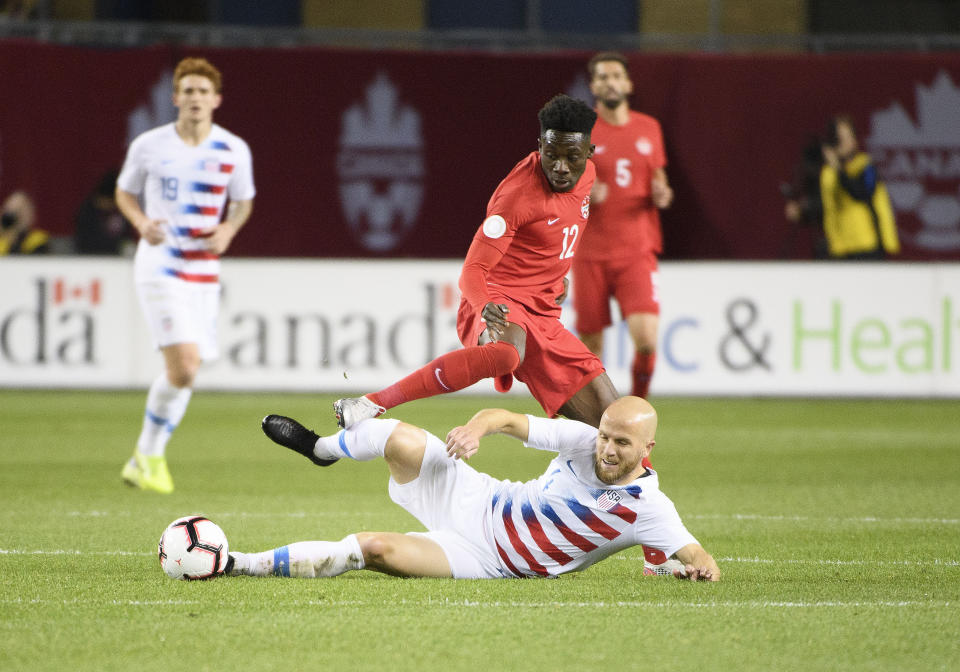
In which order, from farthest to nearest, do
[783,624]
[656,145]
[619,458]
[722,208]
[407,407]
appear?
1. [722,208]
2. [407,407]
3. [656,145]
4. [619,458]
5. [783,624]

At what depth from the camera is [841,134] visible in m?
14.1

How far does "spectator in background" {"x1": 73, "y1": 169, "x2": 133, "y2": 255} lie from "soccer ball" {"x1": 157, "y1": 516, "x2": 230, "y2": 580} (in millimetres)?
9517

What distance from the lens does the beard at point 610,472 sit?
4.84 m

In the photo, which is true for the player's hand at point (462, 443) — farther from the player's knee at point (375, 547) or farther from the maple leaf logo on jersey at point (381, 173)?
the maple leaf logo on jersey at point (381, 173)

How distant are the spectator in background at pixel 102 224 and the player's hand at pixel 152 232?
21.2 feet

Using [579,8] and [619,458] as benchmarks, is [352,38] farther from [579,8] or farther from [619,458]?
[619,458]

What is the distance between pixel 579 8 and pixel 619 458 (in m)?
14.1

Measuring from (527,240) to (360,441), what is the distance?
1.39 metres

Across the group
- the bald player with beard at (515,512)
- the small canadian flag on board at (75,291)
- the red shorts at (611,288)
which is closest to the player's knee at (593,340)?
the red shorts at (611,288)

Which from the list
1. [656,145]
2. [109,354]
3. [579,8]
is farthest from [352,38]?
[656,145]

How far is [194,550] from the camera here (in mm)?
4949

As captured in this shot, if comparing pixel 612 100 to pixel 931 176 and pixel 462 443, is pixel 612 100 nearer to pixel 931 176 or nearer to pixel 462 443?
pixel 462 443

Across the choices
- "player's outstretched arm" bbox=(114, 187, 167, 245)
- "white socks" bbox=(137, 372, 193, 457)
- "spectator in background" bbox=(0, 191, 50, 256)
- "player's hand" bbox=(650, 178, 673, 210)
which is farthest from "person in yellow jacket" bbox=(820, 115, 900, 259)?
"white socks" bbox=(137, 372, 193, 457)

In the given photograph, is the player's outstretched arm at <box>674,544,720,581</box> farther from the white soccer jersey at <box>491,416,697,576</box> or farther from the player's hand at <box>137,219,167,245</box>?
the player's hand at <box>137,219,167,245</box>
